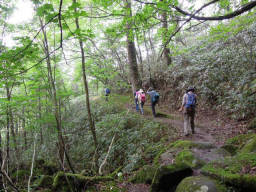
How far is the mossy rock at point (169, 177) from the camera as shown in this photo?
3758 millimetres

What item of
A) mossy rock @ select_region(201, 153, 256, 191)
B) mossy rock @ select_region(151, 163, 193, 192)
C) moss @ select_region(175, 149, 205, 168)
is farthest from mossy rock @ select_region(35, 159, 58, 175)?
mossy rock @ select_region(201, 153, 256, 191)

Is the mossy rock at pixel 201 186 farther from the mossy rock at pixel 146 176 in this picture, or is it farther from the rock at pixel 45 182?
the rock at pixel 45 182

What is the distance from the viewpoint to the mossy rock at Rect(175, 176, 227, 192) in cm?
268

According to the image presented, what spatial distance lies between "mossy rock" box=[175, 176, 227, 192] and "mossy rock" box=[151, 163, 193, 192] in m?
0.59

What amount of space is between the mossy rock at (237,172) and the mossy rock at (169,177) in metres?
0.55

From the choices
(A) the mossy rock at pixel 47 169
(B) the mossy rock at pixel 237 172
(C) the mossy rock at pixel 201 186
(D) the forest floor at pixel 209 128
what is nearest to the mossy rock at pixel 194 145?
(D) the forest floor at pixel 209 128

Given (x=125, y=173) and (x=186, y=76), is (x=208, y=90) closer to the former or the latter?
(x=186, y=76)

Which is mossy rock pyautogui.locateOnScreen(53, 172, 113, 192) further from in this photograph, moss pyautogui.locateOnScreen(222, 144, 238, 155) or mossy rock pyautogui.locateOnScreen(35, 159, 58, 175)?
mossy rock pyautogui.locateOnScreen(35, 159, 58, 175)

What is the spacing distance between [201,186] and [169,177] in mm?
1090

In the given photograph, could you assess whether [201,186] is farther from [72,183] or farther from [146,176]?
[72,183]

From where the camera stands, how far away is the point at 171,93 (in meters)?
12.8

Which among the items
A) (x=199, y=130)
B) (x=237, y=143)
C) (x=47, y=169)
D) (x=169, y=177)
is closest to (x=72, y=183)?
(x=169, y=177)

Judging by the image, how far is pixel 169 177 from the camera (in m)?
3.78

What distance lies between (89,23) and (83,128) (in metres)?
9.12
